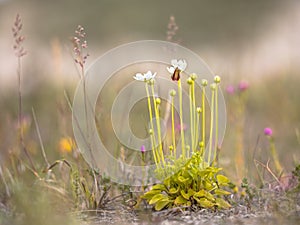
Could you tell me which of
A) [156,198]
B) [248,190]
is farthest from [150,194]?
[248,190]

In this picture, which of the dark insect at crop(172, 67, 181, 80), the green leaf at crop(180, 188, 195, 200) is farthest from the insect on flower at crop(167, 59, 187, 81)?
the green leaf at crop(180, 188, 195, 200)

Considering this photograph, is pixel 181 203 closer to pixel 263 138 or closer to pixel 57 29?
pixel 263 138

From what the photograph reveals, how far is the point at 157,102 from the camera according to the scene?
232 cm

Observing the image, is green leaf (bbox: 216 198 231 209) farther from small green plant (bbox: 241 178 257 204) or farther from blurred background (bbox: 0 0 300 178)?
blurred background (bbox: 0 0 300 178)

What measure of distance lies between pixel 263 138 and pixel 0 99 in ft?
8.50

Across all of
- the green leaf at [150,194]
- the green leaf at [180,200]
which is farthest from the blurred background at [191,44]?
the green leaf at [180,200]

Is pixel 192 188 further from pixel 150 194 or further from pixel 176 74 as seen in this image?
pixel 176 74

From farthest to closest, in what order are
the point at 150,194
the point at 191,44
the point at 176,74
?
the point at 191,44 < the point at 150,194 < the point at 176,74

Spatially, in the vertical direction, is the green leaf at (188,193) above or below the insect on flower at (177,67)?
below

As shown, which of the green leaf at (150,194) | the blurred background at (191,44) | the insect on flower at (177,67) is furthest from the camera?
the blurred background at (191,44)

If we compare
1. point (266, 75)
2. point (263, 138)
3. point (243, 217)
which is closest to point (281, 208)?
point (243, 217)

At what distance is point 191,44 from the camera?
42.8 feet

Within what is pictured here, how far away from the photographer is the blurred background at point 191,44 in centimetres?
518

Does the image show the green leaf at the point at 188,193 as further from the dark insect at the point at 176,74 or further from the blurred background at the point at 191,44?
the blurred background at the point at 191,44
